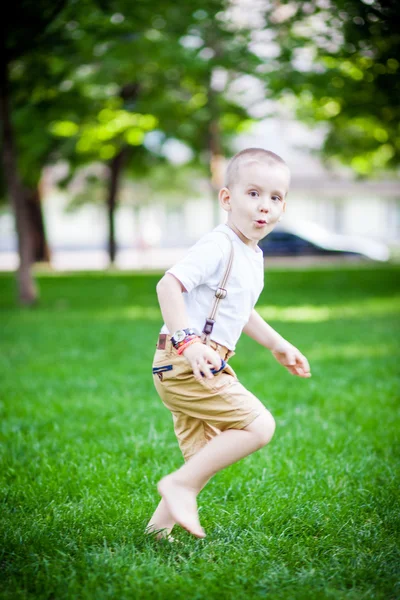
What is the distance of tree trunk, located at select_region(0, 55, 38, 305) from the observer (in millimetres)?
12141

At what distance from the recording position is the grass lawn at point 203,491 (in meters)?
2.59

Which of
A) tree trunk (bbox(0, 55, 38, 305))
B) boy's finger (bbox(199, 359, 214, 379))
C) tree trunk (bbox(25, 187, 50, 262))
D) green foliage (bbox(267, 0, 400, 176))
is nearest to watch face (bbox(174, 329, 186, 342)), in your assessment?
boy's finger (bbox(199, 359, 214, 379))

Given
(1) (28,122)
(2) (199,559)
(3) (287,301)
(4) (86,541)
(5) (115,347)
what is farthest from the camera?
(1) (28,122)

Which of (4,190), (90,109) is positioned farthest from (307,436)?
(4,190)

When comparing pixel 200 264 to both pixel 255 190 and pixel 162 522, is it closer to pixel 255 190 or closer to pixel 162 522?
pixel 255 190

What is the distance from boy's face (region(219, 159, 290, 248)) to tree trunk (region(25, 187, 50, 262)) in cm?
2270

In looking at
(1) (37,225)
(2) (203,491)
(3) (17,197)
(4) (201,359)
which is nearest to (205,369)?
(4) (201,359)

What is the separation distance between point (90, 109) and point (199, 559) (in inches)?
564

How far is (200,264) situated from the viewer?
261 cm

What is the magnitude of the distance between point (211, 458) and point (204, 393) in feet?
0.87

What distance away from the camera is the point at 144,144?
23219 millimetres

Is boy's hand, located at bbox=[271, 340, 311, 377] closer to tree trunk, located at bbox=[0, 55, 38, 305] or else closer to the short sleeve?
the short sleeve

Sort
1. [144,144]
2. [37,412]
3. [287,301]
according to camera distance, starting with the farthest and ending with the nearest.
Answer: [144,144] → [287,301] → [37,412]

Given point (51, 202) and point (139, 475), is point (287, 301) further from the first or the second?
point (51, 202)
